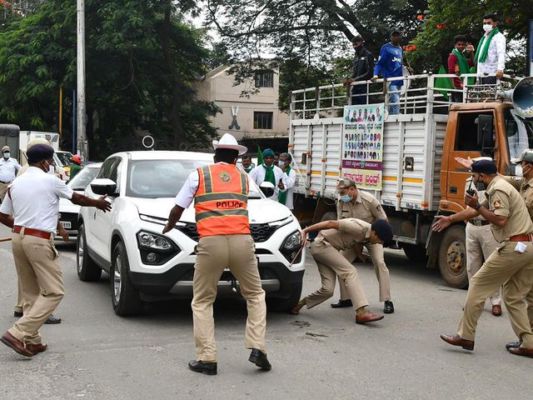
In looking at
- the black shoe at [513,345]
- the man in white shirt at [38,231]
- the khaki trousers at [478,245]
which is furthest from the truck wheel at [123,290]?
the khaki trousers at [478,245]

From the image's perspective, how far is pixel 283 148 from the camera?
36031mm

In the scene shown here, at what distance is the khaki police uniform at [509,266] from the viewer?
6141mm

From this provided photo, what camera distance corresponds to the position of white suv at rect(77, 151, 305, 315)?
687 centimetres

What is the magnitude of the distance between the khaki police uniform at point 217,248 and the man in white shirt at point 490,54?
599 centimetres

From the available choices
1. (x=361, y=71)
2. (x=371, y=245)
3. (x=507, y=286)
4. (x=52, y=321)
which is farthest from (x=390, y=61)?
(x=52, y=321)

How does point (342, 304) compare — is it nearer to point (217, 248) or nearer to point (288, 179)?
point (217, 248)

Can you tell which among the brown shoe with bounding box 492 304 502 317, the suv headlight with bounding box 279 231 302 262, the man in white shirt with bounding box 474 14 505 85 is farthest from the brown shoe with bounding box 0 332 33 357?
the man in white shirt with bounding box 474 14 505 85

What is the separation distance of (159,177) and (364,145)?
451 cm

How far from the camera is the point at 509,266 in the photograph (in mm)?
6215

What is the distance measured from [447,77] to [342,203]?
11.4 ft

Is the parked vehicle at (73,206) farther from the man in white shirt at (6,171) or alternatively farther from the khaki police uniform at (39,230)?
the khaki police uniform at (39,230)

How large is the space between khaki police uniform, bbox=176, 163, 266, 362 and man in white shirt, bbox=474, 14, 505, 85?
599 cm

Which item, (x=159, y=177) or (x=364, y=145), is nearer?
(x=159, y=177)

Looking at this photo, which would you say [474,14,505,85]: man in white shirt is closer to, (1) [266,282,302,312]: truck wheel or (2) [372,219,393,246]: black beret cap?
(2) [372,219,393,246]: black beret cap
